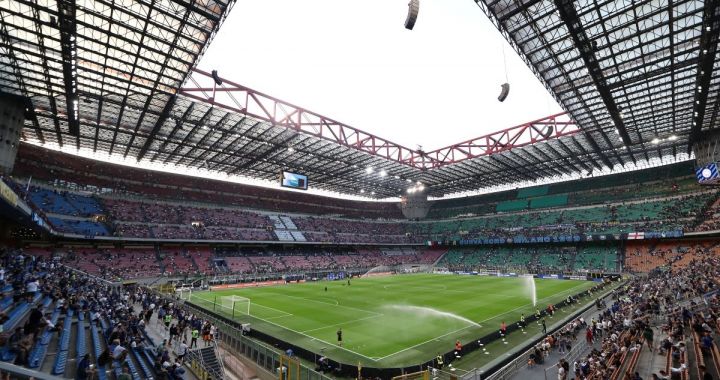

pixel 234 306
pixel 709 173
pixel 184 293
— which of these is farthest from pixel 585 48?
pixel 184 293

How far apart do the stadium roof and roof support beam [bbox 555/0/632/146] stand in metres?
0.09

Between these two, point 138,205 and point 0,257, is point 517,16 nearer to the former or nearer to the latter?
point 0,257

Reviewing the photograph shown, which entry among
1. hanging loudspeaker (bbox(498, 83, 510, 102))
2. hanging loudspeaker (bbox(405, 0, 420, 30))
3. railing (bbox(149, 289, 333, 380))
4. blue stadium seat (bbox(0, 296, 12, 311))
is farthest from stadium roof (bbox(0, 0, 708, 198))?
railing (bbox(149, 289, 333, 380))

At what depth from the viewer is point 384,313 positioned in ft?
87.7

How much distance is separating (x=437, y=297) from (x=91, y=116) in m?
37.6

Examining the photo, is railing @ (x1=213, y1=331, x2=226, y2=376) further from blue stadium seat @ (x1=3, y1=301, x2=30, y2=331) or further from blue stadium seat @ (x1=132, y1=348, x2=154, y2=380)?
blue stadium seat @ (x1=3, y1=301, x2=30, y2=331)

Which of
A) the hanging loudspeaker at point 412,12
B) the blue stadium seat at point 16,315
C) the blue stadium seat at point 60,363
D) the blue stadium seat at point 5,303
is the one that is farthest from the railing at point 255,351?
the hanging loudspeaker at point 412,12

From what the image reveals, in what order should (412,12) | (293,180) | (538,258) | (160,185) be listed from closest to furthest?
(412,12) < (293,180) < (160,185) < (538,258)

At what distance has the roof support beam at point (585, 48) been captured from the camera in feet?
62.5

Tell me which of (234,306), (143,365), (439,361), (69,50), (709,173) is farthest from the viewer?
(709,173)

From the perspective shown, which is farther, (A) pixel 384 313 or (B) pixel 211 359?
(A) pixel 384 313

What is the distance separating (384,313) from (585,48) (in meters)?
23.3

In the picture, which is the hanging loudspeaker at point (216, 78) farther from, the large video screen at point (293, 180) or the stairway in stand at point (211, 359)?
the stairway in stand at point (211, 359)

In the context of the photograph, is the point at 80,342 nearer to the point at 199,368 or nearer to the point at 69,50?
the point at 199,368
